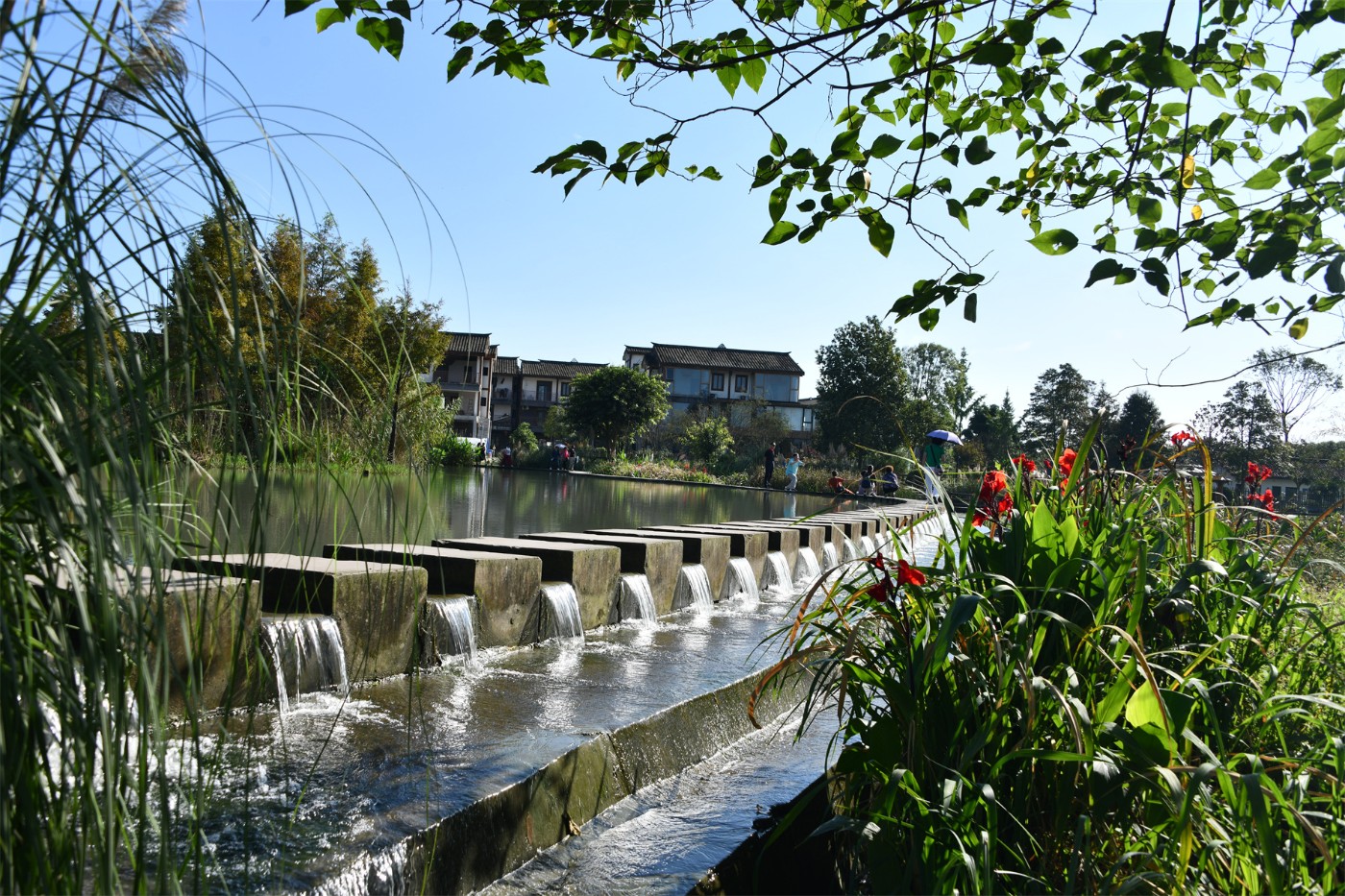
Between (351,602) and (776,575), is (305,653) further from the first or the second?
(776,575)

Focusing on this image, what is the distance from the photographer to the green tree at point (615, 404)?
151 ft

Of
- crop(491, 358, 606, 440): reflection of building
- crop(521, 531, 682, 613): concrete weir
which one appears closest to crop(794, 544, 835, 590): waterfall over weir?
crop(521, 531, 682, 613): concrete weir

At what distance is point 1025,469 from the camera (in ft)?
11.3

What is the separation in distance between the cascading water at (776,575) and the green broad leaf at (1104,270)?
6.03 metres

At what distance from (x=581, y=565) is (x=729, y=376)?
67.8 meters

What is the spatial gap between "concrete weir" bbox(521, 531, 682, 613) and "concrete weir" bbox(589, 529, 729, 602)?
0.27 m

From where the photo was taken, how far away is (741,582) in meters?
8.07

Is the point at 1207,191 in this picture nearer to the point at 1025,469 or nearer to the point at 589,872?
the point at 1025,469

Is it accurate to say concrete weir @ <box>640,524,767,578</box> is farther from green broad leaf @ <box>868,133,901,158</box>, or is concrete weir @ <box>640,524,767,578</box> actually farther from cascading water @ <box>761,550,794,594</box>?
green broad leaf @ <box>868,133,901,158</box>

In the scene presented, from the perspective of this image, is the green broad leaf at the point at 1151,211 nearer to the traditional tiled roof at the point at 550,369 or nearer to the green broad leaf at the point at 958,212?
the green broad leaf at the point at 958,212

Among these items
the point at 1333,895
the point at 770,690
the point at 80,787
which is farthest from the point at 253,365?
the point at 770,690

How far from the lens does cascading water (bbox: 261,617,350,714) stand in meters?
3.55

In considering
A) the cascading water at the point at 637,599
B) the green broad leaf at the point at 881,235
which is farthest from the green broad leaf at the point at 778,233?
the cascading water at the point at 637,599

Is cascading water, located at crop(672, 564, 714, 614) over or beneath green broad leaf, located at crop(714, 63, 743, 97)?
beneath
